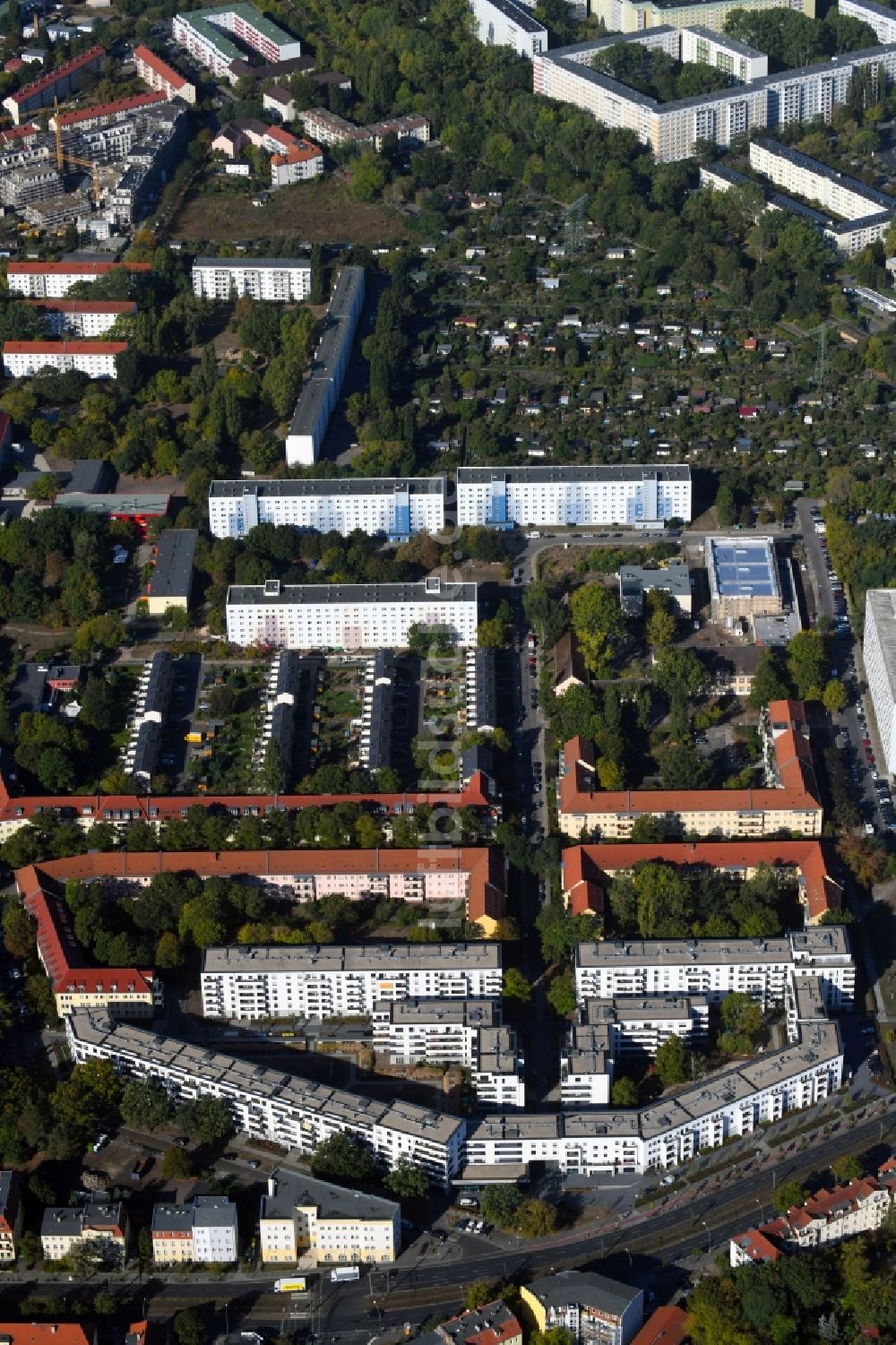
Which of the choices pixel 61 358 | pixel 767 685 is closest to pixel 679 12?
pixel 61 358

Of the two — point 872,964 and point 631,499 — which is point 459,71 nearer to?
point 631,499

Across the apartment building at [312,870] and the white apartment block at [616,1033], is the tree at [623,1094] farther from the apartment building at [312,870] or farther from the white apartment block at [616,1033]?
the apartment building at [312,870]

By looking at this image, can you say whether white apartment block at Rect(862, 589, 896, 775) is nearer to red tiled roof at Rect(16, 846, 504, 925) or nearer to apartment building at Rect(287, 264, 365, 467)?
red tiled roof at Rect(16, 846, 504, 925)

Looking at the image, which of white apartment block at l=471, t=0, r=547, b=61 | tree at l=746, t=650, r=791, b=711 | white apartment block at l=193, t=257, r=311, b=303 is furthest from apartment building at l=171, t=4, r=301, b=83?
tree at l=746, t=650, r=791, b=711

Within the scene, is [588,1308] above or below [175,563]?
above

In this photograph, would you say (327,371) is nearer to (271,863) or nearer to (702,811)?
(271,863)

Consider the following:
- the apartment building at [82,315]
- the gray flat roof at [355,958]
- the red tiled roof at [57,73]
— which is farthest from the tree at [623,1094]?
the red tiled roof at [57,73]
